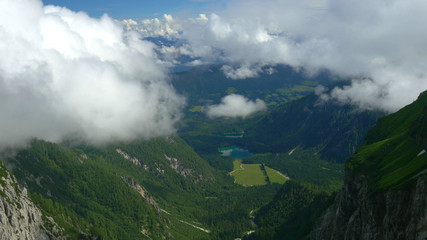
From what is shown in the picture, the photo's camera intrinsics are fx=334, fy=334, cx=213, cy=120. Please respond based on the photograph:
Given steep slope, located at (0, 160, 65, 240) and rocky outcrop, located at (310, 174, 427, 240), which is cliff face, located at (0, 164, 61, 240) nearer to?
steep slope, located at (0, 160, 65, 240)

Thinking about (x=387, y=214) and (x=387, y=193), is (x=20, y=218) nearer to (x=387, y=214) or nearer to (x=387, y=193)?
(x=387, y=214)

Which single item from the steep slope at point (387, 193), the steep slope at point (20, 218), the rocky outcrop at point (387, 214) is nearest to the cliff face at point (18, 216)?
the steep slope at point (20, 218)

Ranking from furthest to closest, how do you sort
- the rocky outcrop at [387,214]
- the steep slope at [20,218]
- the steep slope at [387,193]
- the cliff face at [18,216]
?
1. the steep slope at [20,218]
2. the cliff face at [18,216]
3. the steep slope at [387,193]
4. the rocky outcrop at [387,214]

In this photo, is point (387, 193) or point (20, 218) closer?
point (387, 193)

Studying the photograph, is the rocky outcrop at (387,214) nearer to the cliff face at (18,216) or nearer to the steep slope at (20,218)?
the cliff face at (18,216)

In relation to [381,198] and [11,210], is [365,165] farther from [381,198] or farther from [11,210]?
[11,210]

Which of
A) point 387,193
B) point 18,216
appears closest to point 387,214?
point 387,193

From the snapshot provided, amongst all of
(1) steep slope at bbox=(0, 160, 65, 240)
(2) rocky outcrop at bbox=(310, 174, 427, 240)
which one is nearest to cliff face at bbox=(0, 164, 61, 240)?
(1) steep slope at bbox=(0, 160, 65, 240)
